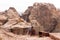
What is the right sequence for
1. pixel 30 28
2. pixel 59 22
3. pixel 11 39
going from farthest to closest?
pixel 59 22, pixel 30 28, pixel 11 39

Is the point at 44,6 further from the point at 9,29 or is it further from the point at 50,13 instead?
the point at 9,29

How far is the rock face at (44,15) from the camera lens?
1291cm

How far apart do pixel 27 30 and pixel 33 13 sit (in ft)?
18.0

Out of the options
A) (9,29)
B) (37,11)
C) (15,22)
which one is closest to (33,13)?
(37,11)

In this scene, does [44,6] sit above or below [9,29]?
above

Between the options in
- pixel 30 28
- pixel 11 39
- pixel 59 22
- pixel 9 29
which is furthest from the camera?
pixel 59 22

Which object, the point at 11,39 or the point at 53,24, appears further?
the point at 53,24

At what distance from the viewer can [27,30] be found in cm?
803

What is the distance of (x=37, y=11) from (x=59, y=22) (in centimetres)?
184

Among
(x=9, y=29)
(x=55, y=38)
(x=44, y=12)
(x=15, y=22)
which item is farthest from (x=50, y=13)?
(x=55, y=38)

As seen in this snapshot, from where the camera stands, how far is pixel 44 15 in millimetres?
13383

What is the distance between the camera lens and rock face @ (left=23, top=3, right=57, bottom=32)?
42.4 feet

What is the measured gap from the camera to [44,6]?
13.7m

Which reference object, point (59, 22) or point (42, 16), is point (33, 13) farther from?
point (59, 22)
